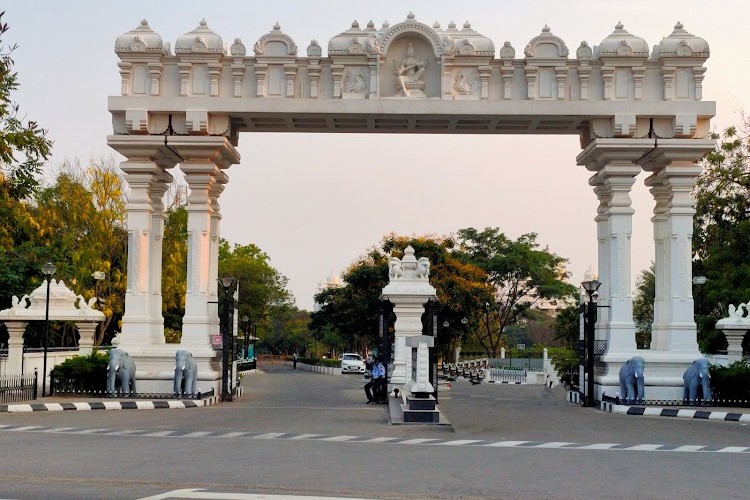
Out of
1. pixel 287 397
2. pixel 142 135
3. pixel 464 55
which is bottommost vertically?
pixel 287 397

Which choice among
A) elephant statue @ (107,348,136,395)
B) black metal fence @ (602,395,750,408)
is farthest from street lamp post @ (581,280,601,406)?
elephant statue @ (107,348,136,395)

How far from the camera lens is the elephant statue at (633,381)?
A: 23.3 m

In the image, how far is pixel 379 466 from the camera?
40.0ft

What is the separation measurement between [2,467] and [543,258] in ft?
187

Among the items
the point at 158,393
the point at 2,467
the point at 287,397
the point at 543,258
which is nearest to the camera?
the point at 2,467

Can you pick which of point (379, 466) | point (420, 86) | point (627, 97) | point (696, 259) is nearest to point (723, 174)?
point (696, 259)

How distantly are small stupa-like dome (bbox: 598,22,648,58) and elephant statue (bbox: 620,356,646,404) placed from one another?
7.18 metres

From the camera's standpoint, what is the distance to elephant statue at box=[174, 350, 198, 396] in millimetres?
23734

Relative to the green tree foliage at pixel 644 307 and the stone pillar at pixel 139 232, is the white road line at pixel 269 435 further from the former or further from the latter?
the green tree foliage at pixel 644 307

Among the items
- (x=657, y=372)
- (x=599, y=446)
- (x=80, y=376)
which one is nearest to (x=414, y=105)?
(x=657, y=372)

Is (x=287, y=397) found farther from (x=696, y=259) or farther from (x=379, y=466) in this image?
(x=696, y=259)

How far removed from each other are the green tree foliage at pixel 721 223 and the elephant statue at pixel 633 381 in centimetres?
1557

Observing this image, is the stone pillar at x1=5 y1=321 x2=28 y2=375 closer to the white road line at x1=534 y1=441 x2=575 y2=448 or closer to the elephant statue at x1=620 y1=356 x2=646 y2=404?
the elephant statue at x1=620 y1=356 x2=646 y2=404

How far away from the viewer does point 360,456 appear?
1327 centimetres
